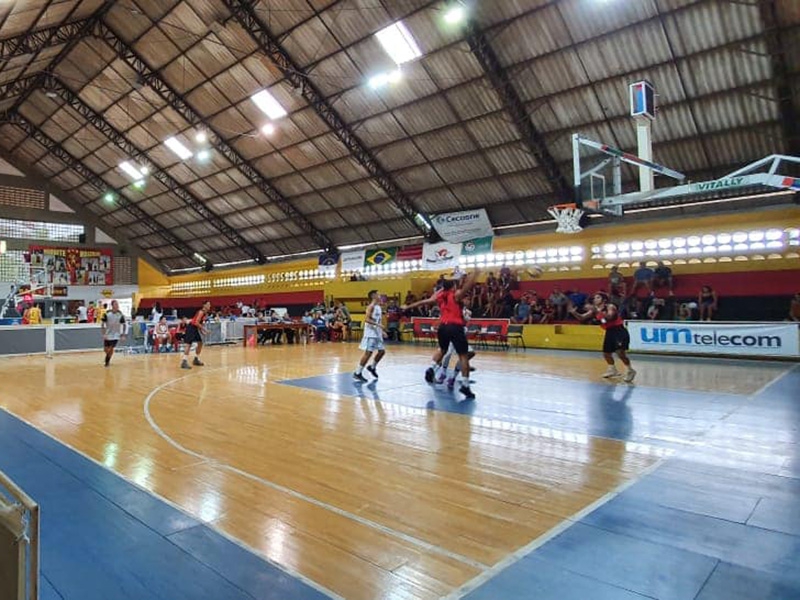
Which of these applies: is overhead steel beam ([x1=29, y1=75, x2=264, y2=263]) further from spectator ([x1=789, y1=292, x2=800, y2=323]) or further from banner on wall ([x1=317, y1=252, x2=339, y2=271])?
spectator ([x1=789, y1=292, x2=800, y2=323])

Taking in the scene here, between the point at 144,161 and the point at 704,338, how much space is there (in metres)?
29.0

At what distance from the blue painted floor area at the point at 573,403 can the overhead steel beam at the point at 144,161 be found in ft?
77.4

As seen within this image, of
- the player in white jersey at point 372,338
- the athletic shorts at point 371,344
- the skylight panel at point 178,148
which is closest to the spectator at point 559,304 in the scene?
the player in white jersey at point 372,338

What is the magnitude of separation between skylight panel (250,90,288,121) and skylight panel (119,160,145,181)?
12139 mm

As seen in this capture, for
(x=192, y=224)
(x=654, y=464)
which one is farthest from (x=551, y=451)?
(x=192, y=224)

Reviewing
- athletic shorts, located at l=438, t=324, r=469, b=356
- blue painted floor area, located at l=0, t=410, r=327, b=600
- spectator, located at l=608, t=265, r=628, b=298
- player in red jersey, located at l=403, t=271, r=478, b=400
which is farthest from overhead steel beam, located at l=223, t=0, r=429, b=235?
blue painted floor area, located at l=0, t=410, r=327, b=600

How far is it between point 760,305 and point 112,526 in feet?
64.1

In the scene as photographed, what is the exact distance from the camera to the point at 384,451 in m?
5.45

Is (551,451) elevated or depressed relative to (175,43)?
depressed

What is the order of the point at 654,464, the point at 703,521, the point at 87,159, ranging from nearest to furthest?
1. the point at 703,521
2. the point at 654,464
3. the point at 87,159

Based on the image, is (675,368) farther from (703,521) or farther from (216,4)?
(216,4)

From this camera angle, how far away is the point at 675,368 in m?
12.3

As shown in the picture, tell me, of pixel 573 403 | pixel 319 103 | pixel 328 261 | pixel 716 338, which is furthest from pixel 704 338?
pixel 328 261

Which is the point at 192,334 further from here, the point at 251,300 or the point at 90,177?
the point at 90,177
